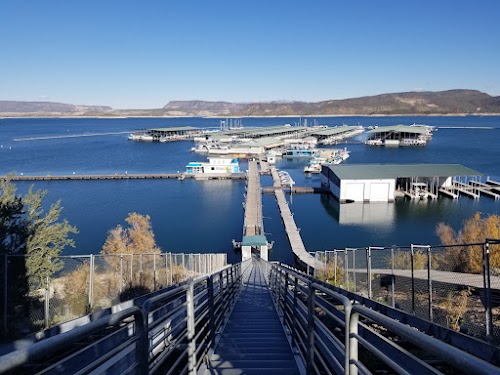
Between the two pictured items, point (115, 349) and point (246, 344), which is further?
point (246, 344)

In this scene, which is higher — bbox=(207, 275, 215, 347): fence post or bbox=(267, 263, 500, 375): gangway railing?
bbox=(267, 263, 500, 375): gangway railing

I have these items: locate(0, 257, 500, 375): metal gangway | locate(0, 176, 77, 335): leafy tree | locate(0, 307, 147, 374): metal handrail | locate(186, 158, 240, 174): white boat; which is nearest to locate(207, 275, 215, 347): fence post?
locate(0, 257, 500, 375): metal gangway

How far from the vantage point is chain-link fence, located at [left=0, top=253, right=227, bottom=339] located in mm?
8659

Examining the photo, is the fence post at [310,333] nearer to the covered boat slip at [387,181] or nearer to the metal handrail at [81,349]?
the metal handrail at [81,349]

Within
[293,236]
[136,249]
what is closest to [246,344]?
[136,249]

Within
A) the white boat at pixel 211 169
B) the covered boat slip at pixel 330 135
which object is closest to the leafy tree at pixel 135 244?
the white boat at pixel 211 169

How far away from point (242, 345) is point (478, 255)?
1076 cm

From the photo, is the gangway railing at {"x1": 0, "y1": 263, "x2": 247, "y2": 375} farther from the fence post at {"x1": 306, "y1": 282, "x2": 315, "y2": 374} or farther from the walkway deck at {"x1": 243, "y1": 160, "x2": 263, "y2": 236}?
the walkway deck at {"x1": 243, "y1": 160, "x2": 263, "y2": 236}

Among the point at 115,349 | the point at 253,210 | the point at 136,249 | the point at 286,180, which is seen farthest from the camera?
the point at 286,180

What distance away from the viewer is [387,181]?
4159 cm

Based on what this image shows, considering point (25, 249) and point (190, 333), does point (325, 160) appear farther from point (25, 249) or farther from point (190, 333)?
point (190, 333)

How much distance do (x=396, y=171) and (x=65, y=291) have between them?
39024 mm

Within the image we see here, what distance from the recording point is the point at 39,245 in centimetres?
1255

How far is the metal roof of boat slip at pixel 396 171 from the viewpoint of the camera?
1650 inches
